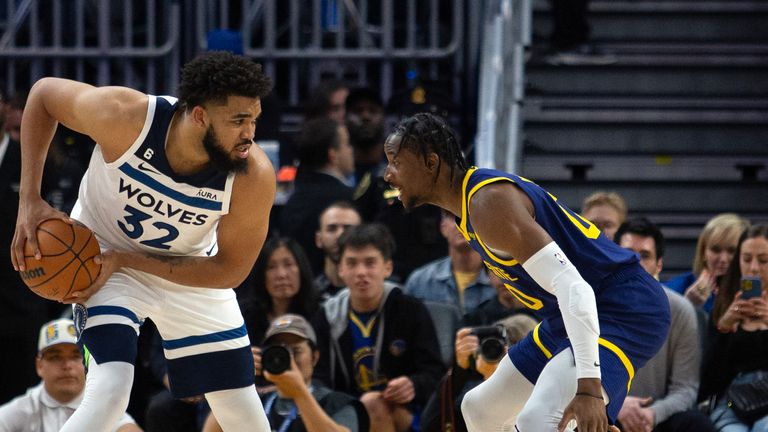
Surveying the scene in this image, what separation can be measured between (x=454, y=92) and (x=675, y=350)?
4116 mm

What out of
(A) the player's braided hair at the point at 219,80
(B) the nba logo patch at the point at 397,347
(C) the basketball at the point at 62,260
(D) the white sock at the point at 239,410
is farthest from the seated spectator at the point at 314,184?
(C) the basketball at the point at 62,260

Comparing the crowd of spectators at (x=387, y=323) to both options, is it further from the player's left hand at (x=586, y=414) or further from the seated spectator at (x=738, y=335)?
the player's left hand at (x=586, y=414)

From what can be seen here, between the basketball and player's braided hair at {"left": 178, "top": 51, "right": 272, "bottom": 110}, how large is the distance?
68 centimetres

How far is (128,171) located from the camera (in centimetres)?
524

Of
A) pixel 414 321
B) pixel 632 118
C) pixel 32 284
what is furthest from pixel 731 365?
pixel 32 284

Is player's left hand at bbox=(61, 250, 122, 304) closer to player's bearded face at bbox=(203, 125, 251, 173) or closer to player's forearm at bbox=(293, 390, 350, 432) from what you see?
player's bearded face at bbox=(203, 125, 251, 173)

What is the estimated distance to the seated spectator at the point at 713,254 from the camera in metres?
7.43

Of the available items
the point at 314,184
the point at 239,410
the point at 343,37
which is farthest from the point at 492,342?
the point at 343,37

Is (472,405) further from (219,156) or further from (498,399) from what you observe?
(219,156)

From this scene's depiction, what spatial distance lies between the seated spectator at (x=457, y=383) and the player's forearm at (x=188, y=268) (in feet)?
4.49

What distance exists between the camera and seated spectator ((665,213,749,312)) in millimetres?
7426

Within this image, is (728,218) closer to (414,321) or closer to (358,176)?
(414,321)

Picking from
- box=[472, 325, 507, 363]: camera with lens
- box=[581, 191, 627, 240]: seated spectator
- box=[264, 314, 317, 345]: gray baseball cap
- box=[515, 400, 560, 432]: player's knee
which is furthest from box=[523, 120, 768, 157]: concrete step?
box=[515, 400, 560, 432]: player's knee

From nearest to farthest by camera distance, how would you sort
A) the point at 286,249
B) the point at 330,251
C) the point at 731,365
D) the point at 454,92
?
the point at 731,365
the point at 286,249
the point at 330,251
the point at 454,92
